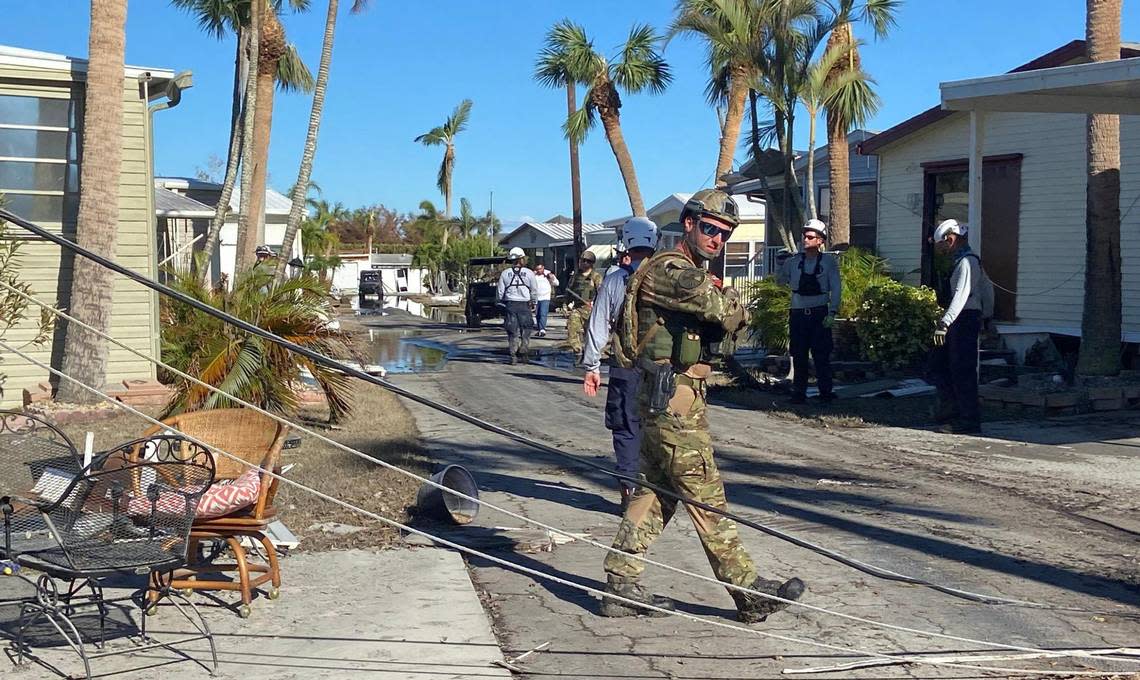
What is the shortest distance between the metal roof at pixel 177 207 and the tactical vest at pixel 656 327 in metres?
17.9

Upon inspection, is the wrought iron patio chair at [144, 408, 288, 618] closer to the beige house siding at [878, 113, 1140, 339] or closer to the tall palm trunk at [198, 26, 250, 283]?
the tall palm trunk at [198, 26, 250, 283]

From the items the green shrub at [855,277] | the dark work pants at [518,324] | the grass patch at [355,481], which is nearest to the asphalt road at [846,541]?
the grass patch at [355,481]

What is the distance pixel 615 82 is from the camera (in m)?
28.1

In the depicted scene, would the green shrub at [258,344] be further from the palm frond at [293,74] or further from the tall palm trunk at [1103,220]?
the palm frond at [293,74]

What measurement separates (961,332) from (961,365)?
311mm

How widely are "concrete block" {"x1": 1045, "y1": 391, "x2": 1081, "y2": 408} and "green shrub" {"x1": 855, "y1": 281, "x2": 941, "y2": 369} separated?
8.29 ft

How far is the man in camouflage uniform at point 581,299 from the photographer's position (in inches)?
623

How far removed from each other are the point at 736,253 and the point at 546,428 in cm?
2334

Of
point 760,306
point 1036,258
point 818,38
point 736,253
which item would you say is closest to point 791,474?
point 760,306

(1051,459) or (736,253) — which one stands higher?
(736,253)

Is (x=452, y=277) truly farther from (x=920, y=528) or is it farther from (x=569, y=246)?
(x=920, y=528)

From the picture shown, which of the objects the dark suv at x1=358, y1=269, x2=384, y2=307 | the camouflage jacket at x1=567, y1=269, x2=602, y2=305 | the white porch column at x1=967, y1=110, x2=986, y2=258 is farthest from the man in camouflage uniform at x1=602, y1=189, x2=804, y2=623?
the dark suv at x1=358, y1=269, x2=384, y2=307

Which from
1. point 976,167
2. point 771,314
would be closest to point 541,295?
point 771,314

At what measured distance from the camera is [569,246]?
4856 centimetres
